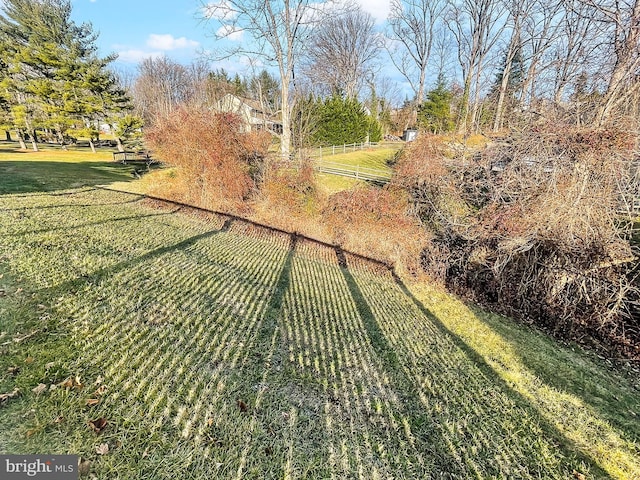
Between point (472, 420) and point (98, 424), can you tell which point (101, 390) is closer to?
point (98, 424)

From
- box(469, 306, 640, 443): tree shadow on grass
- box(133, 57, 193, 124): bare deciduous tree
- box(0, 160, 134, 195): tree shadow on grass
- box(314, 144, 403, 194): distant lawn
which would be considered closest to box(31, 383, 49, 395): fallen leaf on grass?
box(469, 306, 640, 443): tree shadow on grass

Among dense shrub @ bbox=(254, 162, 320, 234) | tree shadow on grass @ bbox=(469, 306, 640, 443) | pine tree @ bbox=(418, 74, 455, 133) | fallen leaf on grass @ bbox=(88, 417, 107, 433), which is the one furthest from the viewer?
pine tree @ bbox=(418, 74, 455, 133)

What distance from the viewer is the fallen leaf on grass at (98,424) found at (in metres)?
2.02

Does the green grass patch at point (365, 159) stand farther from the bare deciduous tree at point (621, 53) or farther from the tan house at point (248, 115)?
the bare deciduous tree at point (621, 53)

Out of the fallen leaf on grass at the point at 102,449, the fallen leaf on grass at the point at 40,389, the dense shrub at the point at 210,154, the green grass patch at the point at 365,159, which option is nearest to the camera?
the fallen leaf on grass at the point at 102,449

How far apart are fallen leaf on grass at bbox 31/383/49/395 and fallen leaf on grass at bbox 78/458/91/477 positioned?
747 mm

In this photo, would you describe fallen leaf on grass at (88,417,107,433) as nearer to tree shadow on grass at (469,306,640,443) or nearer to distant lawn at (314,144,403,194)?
tree shadow on grass at (469,306,640,443)

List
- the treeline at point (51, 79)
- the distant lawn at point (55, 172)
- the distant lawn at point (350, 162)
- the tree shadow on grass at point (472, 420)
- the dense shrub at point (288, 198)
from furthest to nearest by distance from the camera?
the treeline at point (51, 79) < the distant lawn at point (350, 162) < the dense shrub at point (288, 198) < the distant lawn at point (55, 172) < the tree shadow on grass at point (472, 420)

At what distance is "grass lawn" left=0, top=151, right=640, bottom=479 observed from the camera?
2.12 metres

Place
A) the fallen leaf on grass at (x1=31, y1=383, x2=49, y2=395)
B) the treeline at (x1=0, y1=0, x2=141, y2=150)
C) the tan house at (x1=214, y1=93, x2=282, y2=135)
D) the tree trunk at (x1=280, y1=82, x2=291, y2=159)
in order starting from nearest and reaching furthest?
the fallen leaf on grass at (x1=31, y1=383, x2=49, y2=395), the tan house at (x1=214, y1=93, x2=282, y2=135), the tree trunk at (x1=280, y1=82, x2=291, y2=159), the treeline at (x1=0, y1=0, x2=141, y2=150)

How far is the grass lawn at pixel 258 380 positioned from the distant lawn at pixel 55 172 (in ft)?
16.5

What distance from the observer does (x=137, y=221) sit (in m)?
7.61

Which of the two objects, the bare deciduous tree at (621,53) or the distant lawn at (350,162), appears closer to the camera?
the bare deciduous tree at (621,53)

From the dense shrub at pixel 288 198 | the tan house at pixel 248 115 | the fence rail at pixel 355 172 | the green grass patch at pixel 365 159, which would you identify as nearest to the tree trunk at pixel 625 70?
the fence rail at pixel 355 172
